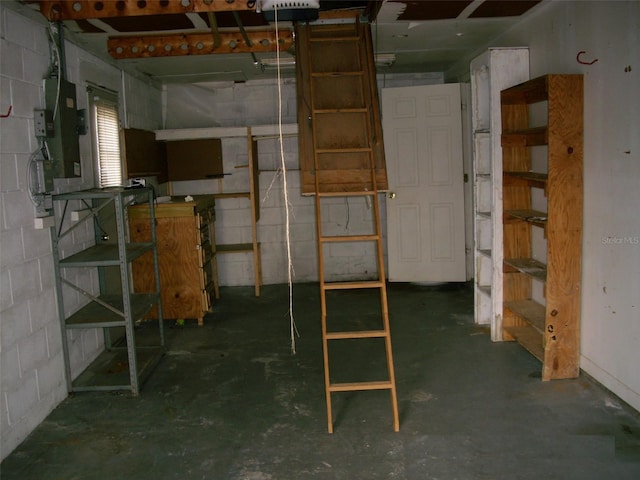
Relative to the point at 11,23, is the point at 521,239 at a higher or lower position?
lower

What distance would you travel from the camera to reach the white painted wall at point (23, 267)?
3299 mm

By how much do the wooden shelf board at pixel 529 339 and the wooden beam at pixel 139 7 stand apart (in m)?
3.13

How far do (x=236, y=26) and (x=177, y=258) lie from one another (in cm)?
224

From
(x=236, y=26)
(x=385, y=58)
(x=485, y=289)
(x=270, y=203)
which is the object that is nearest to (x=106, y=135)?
(x=236, y=26)

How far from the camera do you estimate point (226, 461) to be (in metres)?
3.06

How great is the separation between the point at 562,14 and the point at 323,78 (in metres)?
1.76

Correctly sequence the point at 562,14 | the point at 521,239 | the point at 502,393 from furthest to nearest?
the point at 521,239, the point at 562,14, the point at 502,393

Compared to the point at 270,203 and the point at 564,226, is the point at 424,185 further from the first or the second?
the point at 564,226

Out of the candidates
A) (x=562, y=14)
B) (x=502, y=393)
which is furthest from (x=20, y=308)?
(x=562, y=14)

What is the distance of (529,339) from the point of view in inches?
174

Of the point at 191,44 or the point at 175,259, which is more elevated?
the point at 191,44

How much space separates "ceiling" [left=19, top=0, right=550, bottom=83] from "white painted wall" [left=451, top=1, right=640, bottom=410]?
2.30 feet

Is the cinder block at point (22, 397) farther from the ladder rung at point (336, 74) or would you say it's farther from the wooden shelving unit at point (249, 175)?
the wooden shelving unit at point (249, 175)

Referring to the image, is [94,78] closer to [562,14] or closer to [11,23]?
[11,23]
